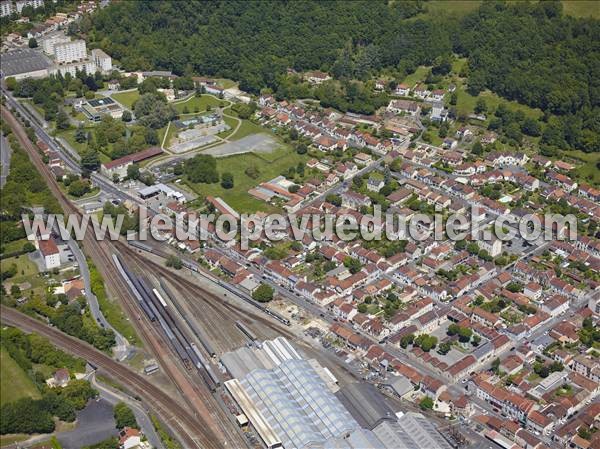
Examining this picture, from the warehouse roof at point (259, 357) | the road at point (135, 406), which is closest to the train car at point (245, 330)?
the warehouse roof at point (259, 357)

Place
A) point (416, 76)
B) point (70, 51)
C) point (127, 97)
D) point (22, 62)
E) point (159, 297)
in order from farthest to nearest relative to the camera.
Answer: point (70, 51), point (416, 76), point (22, 62), point (127, 97), point (159, 297)

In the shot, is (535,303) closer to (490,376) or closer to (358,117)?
(490,376)

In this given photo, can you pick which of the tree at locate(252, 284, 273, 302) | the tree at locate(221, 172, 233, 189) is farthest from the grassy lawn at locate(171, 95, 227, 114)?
the tree at locate(252, 284, 273, 302)

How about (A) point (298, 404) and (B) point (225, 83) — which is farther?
(B) point (225, 83)

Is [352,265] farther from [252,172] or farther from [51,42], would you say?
[51,42]

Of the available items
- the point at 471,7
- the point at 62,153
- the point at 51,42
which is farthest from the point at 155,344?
the point at 471,7

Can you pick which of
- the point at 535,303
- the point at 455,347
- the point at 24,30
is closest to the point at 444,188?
the point at 535,303
